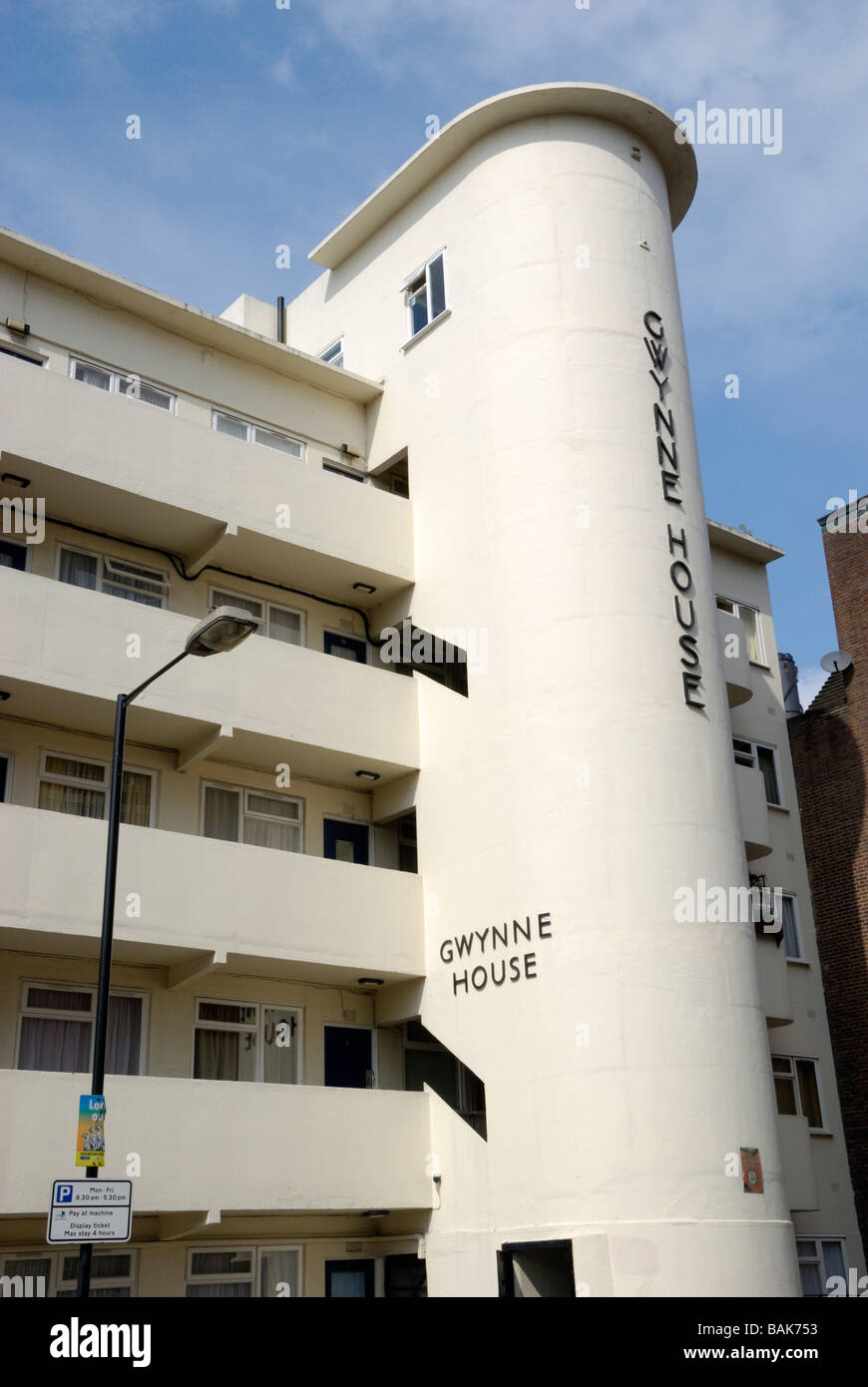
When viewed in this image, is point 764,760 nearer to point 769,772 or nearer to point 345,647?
point 769,772

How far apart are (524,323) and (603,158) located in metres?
3.60

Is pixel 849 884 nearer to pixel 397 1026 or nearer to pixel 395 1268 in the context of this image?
pixel 397 1026

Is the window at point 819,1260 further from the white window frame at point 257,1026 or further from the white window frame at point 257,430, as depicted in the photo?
the white window frame at point 257,430

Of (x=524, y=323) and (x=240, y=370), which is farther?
(x=240, y=370)

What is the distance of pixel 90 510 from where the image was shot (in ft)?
69.1

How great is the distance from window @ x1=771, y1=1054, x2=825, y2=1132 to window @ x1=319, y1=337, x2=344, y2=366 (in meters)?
15.6

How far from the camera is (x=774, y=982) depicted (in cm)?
2433

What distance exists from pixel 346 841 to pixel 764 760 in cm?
999

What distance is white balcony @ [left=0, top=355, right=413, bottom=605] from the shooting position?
20016 mm

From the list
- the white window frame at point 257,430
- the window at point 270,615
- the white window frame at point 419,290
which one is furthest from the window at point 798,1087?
the white window frame at point 419,290

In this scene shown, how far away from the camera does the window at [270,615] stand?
22969 millimetres

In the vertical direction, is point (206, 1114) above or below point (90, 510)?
below

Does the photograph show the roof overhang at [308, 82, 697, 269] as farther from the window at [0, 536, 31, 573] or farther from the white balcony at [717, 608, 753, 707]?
the window at [0, 536, 31, 573]
